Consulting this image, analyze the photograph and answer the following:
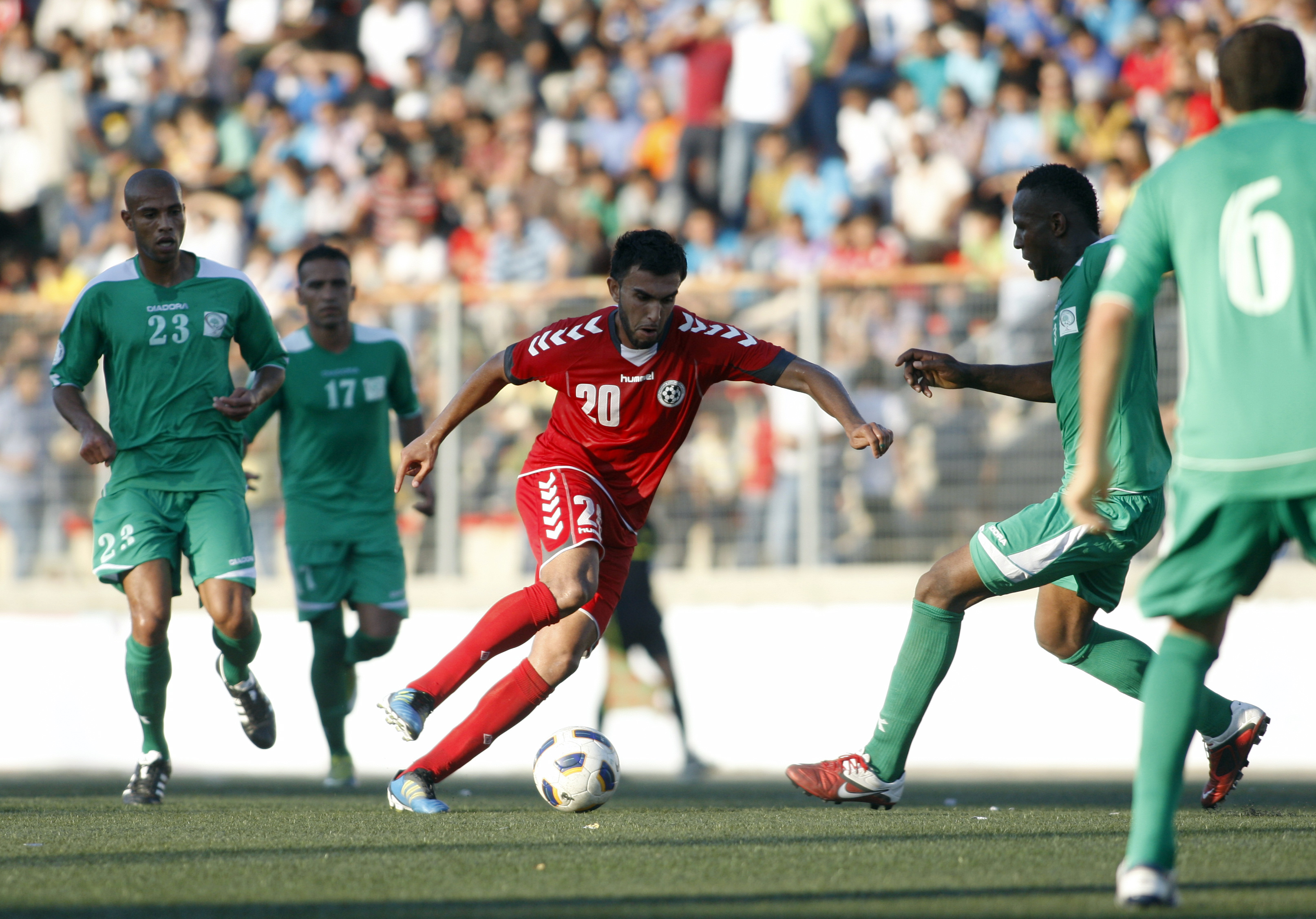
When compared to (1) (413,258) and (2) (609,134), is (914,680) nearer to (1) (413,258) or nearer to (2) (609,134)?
(1) (413,258)

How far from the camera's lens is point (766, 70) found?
48.8 ft

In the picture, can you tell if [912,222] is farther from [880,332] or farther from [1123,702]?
[1123,702]

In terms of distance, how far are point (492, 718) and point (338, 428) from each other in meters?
2.96

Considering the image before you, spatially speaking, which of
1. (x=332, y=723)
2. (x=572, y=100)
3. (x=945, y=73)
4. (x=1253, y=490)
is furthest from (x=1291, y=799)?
(x=572, y=100)

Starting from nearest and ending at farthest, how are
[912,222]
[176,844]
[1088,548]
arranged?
1. [176,844]
2. [1088,548]
3. [912,222]

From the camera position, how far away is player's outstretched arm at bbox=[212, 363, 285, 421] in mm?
7262

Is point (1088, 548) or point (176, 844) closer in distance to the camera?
point (176, 844)

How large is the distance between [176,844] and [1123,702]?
673 centimetres

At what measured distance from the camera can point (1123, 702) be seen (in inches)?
416

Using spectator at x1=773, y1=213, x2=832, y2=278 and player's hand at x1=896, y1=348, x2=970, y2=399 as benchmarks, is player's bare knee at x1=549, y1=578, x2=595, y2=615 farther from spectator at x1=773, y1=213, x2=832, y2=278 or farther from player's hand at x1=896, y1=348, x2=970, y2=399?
spectator at x1=773, y1=213, x2=832, y2=278

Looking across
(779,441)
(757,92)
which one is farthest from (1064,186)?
(757,92)

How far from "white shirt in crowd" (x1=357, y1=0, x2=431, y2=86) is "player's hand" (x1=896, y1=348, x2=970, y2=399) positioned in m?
11.9

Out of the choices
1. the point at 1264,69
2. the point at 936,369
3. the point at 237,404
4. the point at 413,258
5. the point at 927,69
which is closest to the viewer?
the point at 1264,69

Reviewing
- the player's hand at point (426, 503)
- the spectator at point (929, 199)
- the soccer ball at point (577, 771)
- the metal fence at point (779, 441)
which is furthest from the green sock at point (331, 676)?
the spectator at point (929, 199)
